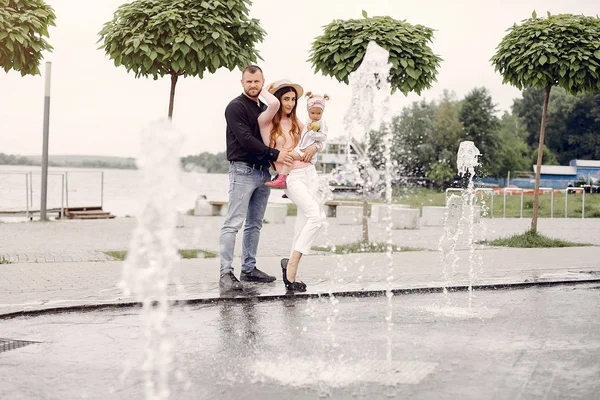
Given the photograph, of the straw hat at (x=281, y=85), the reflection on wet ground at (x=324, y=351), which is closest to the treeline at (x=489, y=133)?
the straw hat at (x=281, y=85)

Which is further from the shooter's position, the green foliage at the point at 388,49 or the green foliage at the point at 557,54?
the green foliage at the point at 557,54

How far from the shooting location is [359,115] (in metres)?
8.56

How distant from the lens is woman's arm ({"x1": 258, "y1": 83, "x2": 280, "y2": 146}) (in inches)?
348

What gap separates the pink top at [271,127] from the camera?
8844mm

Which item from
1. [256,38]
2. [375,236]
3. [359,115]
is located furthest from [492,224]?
[359,115]

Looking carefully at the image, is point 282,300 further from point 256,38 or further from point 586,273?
point 256,38

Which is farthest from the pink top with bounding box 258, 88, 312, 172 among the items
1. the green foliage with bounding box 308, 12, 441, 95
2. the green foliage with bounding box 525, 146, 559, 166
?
the green foliage with bounding box 525, 146, 559, 166

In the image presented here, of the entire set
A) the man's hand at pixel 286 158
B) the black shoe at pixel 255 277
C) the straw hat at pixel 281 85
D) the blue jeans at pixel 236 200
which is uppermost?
the straw hat at pixel 281 85

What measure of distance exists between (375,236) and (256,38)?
5.01m

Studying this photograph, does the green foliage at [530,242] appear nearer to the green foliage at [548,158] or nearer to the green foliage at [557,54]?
the green foliage at [557,54]

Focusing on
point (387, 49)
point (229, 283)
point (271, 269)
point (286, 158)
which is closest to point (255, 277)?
point (229, 283)

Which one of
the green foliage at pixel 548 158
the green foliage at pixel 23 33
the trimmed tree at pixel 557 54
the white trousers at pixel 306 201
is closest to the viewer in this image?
the white trousers at pixel 306 201

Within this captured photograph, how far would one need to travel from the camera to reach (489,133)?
87.9m

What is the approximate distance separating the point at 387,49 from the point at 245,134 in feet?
23.8
